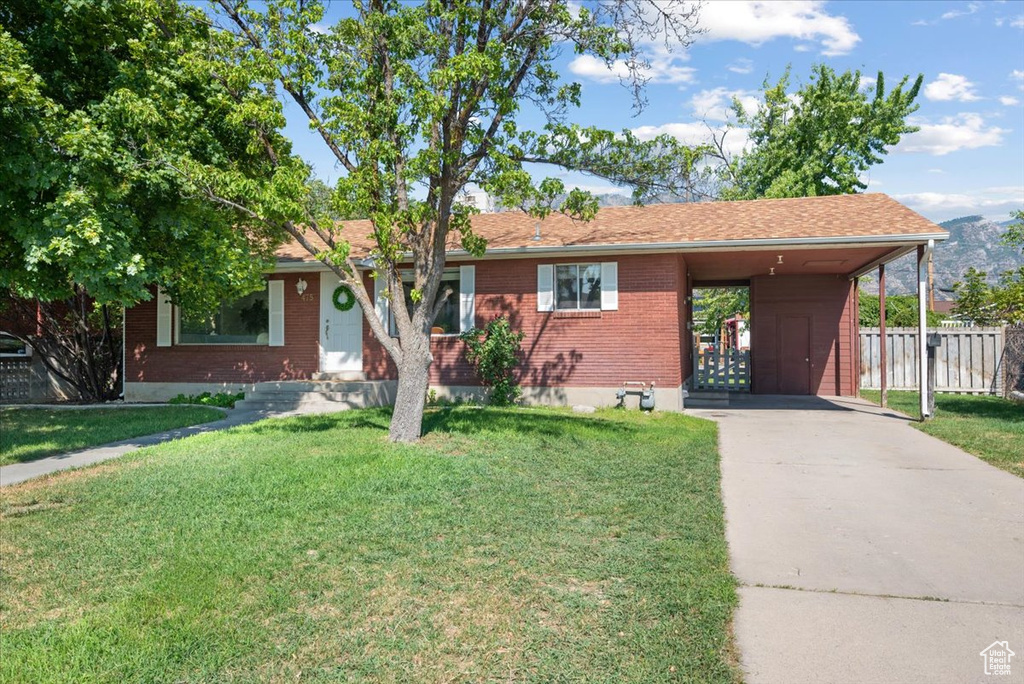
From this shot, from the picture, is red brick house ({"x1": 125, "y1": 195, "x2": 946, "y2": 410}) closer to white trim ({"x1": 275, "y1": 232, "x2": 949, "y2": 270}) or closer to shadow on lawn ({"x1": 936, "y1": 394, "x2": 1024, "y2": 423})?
white trim ({"x1": 275, "y1": 232, "x2": 949, "y2": 270})

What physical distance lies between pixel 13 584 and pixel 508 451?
5.07 metres

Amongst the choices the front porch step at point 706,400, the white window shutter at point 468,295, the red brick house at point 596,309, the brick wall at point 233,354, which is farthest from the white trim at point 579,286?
the brick wall at point 233,354

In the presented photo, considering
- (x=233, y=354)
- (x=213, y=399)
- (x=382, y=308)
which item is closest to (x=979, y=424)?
(x=382, y=308)

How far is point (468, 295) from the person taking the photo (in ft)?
48.3

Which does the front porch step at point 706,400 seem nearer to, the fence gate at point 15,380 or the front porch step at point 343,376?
the front porch step at point 343,376

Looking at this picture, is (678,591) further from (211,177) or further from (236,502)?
(211,177)

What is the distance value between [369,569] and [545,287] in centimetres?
1007

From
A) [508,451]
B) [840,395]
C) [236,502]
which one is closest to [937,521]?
[508,451]

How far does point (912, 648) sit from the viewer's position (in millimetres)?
3717

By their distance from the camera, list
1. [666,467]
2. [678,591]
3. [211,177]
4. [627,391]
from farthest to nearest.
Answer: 1. [627,391]
2. [211,177]
3. [666,467]
4. [678,591]

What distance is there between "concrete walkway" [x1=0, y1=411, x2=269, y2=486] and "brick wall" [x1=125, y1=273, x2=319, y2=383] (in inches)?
139

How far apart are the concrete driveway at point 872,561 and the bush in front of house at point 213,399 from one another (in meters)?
10.4

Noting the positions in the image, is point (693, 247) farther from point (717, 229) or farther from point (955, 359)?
point (955, 359)

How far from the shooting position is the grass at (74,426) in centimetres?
946
